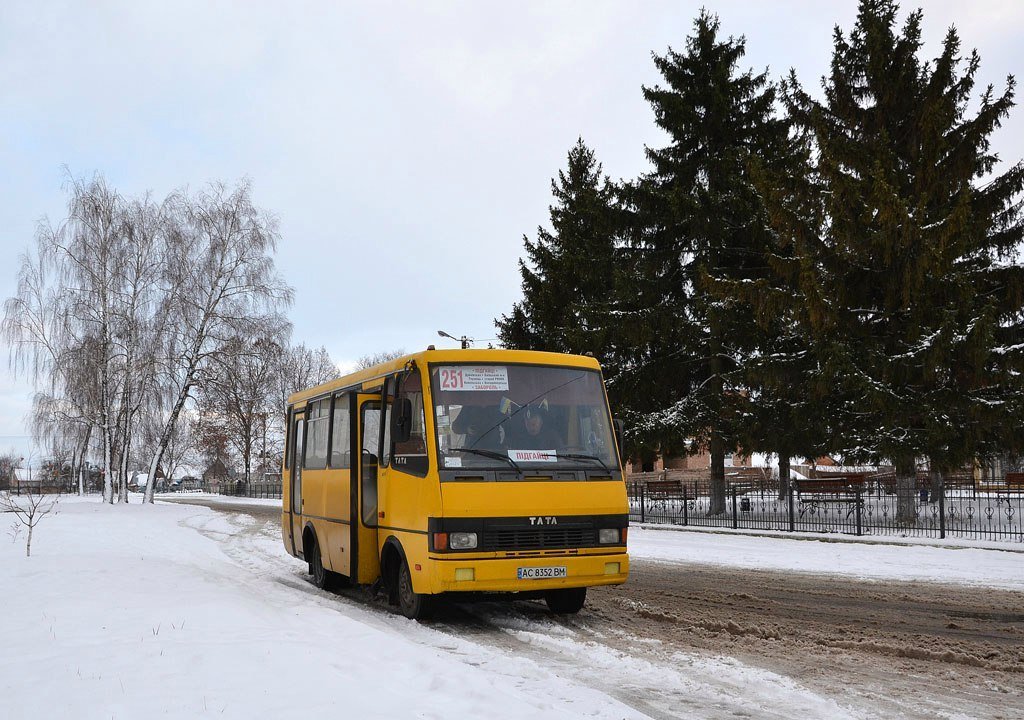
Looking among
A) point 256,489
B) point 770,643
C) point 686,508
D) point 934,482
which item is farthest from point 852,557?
point 256,489

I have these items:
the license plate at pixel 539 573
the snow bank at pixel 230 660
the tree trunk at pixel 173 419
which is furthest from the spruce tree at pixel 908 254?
the tree trunk at pixel 173 419

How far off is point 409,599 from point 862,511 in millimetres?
14440

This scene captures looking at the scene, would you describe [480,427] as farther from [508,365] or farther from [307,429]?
[307,429]

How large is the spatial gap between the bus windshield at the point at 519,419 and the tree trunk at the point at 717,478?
53.2ft

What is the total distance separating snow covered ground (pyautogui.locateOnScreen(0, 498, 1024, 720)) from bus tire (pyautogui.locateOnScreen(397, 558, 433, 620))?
155mm

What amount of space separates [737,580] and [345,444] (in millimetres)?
6206

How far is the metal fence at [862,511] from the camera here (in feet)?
63.5

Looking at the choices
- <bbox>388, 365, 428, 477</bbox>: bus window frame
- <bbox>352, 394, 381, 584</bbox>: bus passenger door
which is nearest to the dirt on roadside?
<bbox>388, 365, 428, 477</bbox>: bus window frame

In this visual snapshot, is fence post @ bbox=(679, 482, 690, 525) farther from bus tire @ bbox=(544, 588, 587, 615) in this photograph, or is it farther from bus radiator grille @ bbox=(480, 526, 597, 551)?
bus radiator grille @ bbox=(480, 526, 597, 551)

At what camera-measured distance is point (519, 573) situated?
929 centimetres

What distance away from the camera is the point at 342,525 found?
11.6 metres

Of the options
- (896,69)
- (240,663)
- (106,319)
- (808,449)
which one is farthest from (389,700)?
(106,319)

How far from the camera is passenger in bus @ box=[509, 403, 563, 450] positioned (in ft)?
31.9

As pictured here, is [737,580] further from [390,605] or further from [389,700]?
[389,700]
